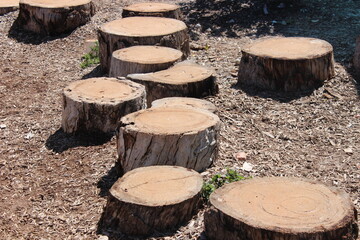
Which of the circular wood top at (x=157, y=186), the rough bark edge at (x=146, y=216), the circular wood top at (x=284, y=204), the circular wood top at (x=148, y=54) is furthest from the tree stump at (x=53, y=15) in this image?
the circular wood top at (x=284, y=204)

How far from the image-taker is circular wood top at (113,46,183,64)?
7102 mm

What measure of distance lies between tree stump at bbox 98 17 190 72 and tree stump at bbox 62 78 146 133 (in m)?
1.54

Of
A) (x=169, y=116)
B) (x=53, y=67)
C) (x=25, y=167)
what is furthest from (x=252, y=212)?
(x=53, y=67)

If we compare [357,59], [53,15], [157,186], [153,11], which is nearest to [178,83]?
[157,186]

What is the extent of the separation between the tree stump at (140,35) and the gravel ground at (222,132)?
340 millimetres

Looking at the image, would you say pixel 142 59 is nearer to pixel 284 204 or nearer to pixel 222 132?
pixel 222 132

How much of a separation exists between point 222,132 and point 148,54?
1.62 metres

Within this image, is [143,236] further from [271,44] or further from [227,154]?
[271,44]

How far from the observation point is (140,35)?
25.8 ft

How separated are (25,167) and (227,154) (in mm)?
1800

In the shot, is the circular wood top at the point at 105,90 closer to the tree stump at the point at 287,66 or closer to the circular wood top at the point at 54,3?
the tree stump at the point at 287,66

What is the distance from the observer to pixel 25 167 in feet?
19.4

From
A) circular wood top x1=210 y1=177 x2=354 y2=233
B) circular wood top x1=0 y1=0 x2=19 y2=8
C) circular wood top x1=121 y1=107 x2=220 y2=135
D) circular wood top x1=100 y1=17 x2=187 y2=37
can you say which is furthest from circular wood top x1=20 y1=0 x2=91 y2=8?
circular wood top x1=210 y1=177 x2=354 y2=233

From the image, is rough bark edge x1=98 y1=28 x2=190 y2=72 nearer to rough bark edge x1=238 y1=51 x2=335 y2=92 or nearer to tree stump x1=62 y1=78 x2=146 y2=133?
rough bark edge x1=238 y1=51 x2=335 y2=92
